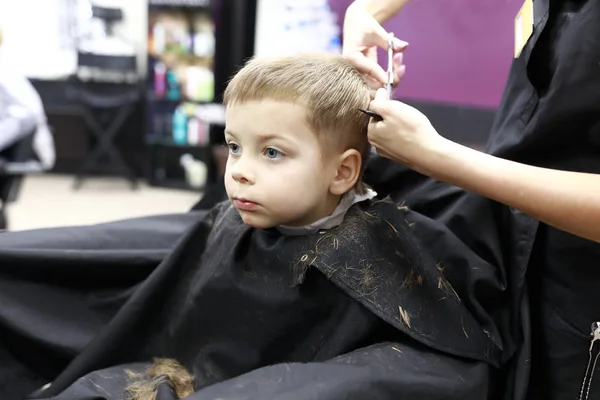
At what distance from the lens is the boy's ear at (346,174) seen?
1.00 metres

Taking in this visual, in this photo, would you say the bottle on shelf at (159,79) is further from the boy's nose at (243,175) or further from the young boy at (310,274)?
the boy's nose at (243,175)

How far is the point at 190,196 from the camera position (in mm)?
4852

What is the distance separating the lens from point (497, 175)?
31.3 inches

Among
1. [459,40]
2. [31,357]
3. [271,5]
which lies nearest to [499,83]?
[459,40]

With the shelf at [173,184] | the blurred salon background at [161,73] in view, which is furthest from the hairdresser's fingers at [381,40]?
the shelf at [173,184]

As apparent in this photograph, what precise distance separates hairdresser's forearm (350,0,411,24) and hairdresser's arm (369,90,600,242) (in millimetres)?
461

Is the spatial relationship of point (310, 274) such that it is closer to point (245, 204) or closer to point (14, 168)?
point (245, 204)

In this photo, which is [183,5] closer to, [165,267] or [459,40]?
[459,40]

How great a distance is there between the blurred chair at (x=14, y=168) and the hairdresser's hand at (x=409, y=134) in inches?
68.2

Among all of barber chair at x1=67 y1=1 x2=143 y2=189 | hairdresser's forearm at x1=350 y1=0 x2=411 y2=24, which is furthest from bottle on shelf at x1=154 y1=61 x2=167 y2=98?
hairdresser's forearm at x1=350 y1=0 x2=411 y2=24

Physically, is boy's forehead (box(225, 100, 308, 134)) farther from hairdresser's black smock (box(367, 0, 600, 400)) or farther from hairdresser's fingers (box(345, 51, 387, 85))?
hairdresser's black smock (box(367, 0, 600, 400))

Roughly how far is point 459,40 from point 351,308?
9.12 ft

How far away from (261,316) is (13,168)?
1584 millimetres

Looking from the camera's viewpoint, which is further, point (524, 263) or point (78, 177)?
point (78, 177)
